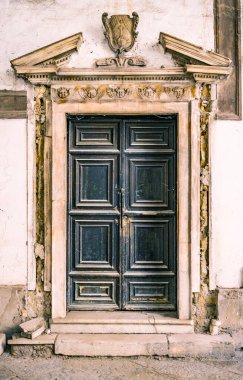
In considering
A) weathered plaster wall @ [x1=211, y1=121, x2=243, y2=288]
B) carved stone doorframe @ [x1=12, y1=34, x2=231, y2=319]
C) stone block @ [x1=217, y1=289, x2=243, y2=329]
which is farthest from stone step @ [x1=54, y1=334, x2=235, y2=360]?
weathered plaster wall @ [x1=211, y1=121, x2=243, y2=288]

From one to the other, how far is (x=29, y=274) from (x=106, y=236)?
104 cm

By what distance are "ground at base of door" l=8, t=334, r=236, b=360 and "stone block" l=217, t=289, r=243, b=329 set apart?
274 millimetres

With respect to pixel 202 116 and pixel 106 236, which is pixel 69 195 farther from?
pixel 202 116

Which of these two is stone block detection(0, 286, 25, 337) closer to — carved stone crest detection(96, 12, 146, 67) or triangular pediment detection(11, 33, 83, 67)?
triangular pediment detection(11, 33, 83, 67)

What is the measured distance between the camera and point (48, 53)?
4.44 metres

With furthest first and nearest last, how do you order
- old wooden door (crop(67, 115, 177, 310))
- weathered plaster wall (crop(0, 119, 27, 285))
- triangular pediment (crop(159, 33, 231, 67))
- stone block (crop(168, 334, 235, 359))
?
old wooden door (crop(67, 115, 177, 310)) < weathered plaster wall (crop(0, 119, 27, 285)) < triangular pediment (crop(159, 33, 231, 67)) < stone block (crop(168, 334, 235, 359))

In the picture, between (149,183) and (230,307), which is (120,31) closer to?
(149,183)

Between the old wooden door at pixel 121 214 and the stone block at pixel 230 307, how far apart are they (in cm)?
59

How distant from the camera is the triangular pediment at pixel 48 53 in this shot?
14.5 ft

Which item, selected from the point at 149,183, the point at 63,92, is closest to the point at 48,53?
the point at 63,92

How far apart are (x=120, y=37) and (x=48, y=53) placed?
87 cm

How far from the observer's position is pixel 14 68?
14.7 feet

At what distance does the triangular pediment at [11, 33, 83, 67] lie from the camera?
4.42m

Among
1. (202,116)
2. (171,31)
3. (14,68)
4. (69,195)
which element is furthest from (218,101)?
(14,68)
